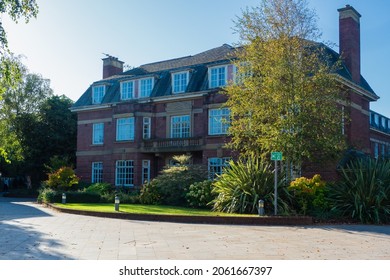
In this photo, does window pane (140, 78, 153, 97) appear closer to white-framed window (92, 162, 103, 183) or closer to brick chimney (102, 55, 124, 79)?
white-framed window (92, 162, 103, 183)

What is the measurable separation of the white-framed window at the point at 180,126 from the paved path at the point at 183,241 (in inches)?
663

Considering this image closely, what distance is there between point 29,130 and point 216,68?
21293mm

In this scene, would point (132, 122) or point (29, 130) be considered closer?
point (132, 122)

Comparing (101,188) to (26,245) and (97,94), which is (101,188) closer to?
(97,94)

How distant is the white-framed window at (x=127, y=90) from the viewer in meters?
36.7

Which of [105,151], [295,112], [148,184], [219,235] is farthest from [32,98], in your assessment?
[219,235]

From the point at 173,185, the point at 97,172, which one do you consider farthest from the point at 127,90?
the point at 173,185

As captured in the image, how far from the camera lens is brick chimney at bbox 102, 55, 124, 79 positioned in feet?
141

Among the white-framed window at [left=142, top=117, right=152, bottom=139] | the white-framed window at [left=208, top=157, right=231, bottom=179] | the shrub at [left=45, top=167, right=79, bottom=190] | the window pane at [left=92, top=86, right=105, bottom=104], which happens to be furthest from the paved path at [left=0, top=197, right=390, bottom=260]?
the window pane at [left=92, top=86, right=105, bottom=104]

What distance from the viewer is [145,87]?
3622cm

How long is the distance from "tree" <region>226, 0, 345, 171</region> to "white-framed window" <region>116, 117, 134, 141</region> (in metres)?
14.7

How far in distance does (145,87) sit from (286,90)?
18287 millimetres

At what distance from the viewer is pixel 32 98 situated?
46250mm

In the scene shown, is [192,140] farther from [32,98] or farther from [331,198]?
[32,98]
